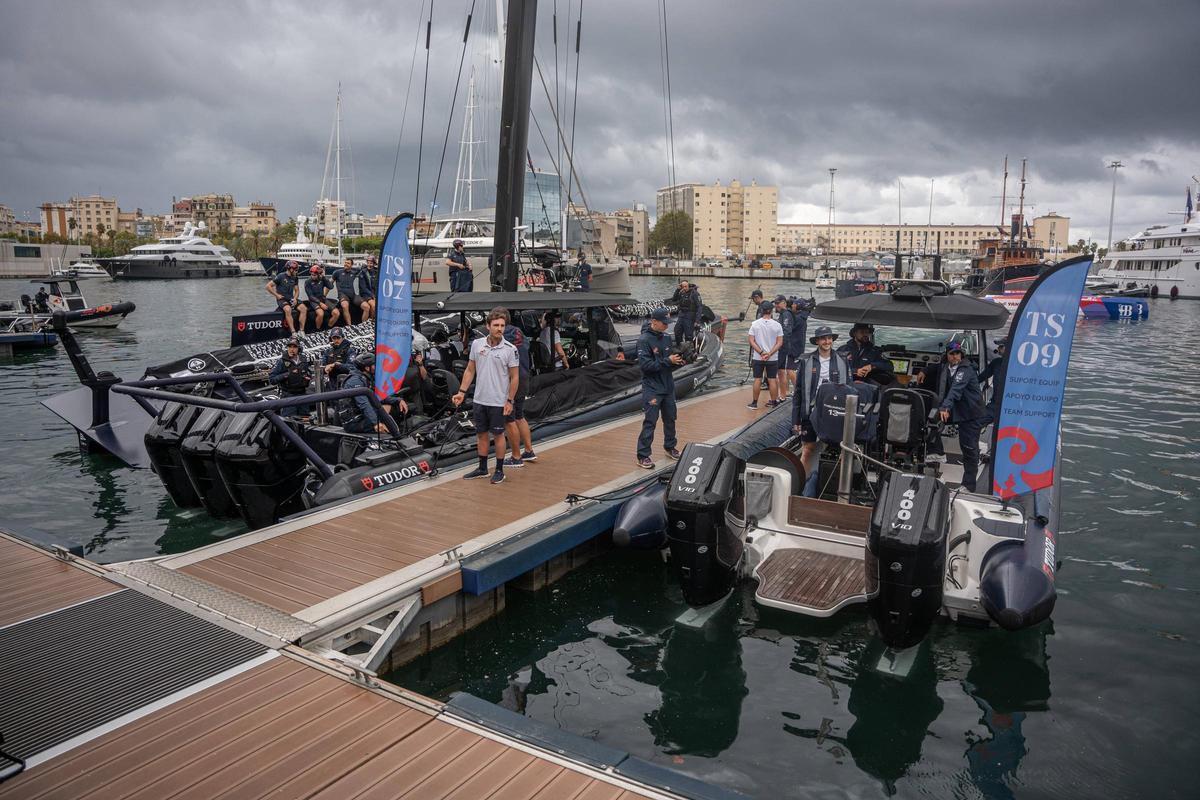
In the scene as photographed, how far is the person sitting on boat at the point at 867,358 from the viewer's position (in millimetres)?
9430

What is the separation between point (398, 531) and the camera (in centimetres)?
736

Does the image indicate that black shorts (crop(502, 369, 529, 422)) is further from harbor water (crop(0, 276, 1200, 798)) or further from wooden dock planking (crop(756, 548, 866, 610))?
wooden dock planking (crop(756, 548, 866, 610))

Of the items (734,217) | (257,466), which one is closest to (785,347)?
(257,466)

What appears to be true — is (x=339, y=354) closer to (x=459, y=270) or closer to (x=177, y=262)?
(x=459, y=270)

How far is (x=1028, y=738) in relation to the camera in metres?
5.46

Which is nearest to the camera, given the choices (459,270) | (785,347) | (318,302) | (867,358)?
(867,358)

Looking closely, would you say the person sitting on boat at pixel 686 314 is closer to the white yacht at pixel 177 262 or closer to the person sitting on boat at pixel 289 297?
the person sitting on boat at pixel 289 297

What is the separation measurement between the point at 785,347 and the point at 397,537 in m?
9.19

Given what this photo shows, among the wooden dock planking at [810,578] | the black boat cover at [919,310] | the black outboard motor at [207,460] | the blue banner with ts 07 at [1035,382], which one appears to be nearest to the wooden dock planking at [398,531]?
the black outboard motor at [207,460]

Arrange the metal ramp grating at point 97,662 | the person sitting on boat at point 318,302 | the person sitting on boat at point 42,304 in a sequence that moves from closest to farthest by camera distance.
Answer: the metal ramp grating at point 97,662
the person sitting on boat at point 318,302
the person sitting on boat at point 42,304

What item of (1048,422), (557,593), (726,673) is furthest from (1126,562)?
(557,593)

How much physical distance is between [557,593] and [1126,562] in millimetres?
6446

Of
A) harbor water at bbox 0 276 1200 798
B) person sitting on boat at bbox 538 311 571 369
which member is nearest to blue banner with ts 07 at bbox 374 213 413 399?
harbor water at bbox 0 276 1200 798

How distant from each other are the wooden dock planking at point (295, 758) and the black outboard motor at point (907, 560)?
2.79 meters
